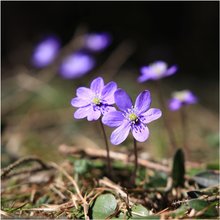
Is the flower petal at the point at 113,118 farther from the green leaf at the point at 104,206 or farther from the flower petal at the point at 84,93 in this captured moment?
the green leaf at the point at 104,206

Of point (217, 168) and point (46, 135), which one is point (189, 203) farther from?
point (46, 135)

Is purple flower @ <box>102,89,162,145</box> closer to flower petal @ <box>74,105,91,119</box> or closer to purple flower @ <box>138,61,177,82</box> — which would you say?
flower petal @ <box>74,105,91,119</box>

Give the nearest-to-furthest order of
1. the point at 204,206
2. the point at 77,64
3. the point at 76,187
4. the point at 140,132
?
the point at 204,206, the point at 140,132, the point at 76,187, the point at 77,64

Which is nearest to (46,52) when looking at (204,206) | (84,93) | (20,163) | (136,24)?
(136,24)


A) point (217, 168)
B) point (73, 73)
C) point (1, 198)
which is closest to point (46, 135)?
point (73, 73)

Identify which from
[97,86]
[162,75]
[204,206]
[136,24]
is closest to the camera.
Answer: [204,206]

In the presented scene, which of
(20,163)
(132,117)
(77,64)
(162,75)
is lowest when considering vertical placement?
(20,163)

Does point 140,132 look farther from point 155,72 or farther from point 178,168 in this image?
point 155,72
